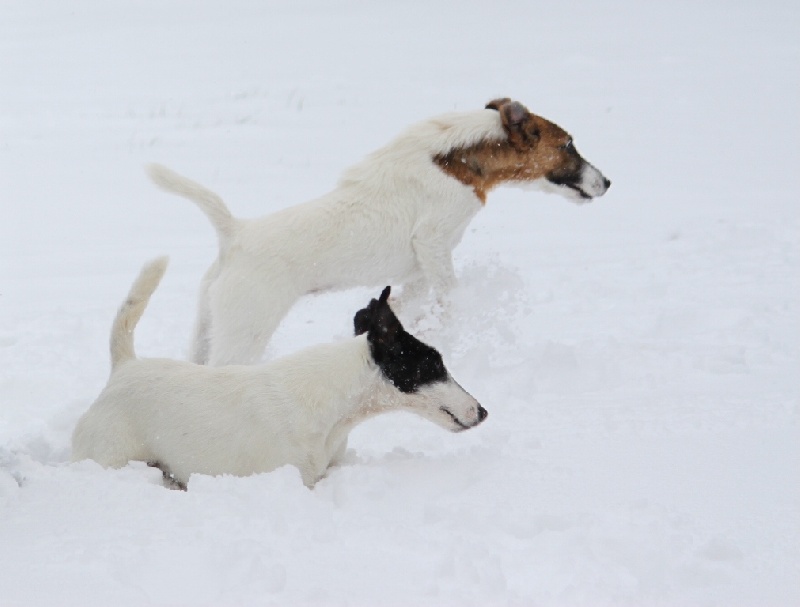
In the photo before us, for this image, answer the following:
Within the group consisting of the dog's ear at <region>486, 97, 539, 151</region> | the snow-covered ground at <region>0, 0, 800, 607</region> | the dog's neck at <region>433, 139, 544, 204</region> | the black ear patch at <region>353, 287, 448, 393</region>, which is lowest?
the snow-covered ground at <region>0, 0, 800, 607</region>

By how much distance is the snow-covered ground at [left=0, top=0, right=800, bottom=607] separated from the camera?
3.29 m

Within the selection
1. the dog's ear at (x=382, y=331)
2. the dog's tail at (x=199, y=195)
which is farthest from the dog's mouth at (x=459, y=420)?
the dog's tail at (x=199, y=195)

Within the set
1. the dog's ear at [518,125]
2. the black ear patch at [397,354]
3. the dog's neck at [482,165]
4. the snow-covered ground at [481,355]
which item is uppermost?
the dog's ear at [518,125]

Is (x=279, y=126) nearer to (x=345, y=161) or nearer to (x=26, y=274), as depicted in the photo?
(x=345, y=161)

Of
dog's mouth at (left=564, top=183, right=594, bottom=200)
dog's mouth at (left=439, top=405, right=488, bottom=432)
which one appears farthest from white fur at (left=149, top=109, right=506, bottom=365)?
dog's mouth at (left=439, top=405, right=488, bottom=432)

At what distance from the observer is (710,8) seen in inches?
1043

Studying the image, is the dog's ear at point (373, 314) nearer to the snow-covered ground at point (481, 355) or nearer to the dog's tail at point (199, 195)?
the snow-covered ground at point (481, 355)

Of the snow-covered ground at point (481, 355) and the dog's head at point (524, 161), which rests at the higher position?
the dog's head at point (524, 161)

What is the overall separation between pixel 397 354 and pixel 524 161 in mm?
2172

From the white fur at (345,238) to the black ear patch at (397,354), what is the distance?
977 mm

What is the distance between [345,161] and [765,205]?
556 centimetres

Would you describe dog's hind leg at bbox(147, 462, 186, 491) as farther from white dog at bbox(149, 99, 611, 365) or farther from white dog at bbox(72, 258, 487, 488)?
white dog at bbox(149, 99, 611, 365)

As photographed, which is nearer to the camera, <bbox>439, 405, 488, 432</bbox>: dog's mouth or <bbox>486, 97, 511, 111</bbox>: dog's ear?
<bbox>439, 405, 488, 432</bbox>: dog's mouth

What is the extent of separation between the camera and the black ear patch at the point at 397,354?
447 cm
